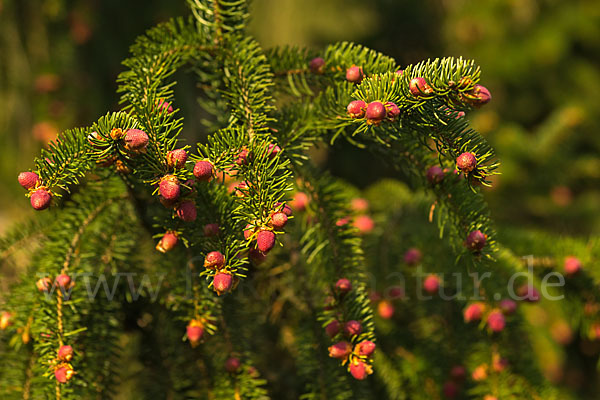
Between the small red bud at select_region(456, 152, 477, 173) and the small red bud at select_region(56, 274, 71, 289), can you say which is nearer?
the small red bud at select_region(456, 152, 477, 173)

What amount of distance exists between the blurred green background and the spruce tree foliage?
1.71 ft

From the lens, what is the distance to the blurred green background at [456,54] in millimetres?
1381

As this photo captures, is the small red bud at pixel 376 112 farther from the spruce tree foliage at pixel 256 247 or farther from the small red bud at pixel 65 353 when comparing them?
the small red bud at pixel 65 353

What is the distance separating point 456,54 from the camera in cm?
178

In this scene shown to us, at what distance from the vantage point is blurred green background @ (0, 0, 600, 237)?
1.38 metres

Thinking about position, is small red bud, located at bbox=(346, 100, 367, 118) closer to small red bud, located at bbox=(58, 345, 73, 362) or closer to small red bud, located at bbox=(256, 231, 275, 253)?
small red bud, located at bbox=(256, 231, 275, 253)

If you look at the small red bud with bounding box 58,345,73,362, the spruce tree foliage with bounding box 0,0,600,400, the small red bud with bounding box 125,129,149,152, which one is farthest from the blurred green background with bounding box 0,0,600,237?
the small red bud with bounding box 125,129,149,152

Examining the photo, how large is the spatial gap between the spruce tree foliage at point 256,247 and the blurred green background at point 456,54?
520 millimetres

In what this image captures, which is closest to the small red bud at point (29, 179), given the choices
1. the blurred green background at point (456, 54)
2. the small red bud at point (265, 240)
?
the small red bud at point (265, 240)

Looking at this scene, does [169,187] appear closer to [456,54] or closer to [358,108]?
[358,108]

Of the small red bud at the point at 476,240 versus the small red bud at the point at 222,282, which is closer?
the small red bud at the point at 222,282

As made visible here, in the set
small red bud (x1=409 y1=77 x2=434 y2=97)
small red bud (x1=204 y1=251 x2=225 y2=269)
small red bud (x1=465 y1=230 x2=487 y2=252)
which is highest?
small red bud (x1=409 y1=77 x2=434 y2=97)

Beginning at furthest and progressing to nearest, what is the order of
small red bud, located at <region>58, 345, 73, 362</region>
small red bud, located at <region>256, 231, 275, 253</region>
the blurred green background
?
the blurred green background, small red bud, located at <region>58, 345, 73, 362</region>, small red bud, located at <region>256, 231, 275, 253</region>

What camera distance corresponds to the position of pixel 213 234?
52cm
